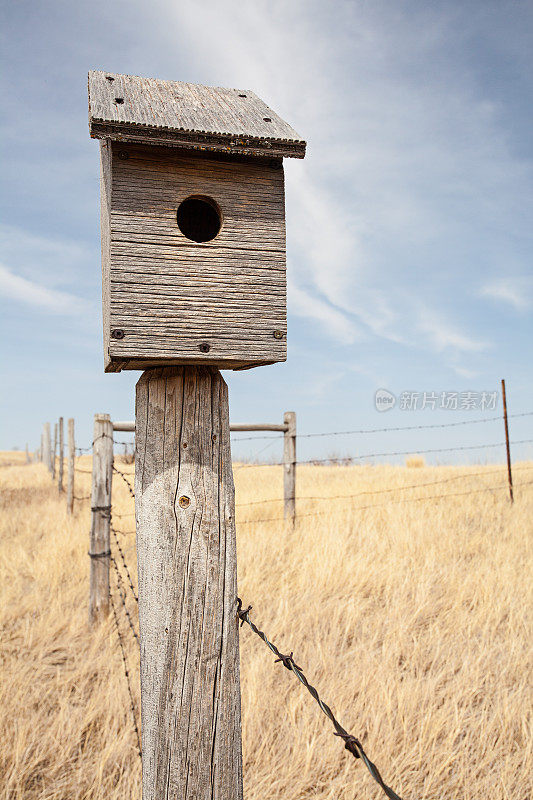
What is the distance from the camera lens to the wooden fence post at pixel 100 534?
4.95 meters

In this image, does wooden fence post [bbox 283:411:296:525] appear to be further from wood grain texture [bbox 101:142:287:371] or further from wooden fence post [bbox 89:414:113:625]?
wood grain texture [bbox 101:142:287:371]

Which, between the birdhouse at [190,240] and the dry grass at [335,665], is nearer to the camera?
the birdhouse at [190,240]

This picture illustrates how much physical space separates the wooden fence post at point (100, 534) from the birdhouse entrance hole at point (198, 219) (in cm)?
306

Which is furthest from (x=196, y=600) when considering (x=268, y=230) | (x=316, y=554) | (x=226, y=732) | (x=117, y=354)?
(x=316, y=554)

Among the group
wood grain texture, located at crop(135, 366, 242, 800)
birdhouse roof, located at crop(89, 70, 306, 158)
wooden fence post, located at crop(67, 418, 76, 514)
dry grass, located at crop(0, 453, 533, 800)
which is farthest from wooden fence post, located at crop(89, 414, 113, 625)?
wooden fence post, located at crop(67, 418, 76, 514)

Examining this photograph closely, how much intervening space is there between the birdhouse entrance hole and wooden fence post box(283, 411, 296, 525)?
508 cm

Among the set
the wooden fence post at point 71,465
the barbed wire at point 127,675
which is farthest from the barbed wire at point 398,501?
the wooden fence post at point 71,465

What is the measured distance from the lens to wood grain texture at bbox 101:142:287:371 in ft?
6.32

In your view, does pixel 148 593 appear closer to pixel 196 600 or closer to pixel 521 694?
pixel 196 600

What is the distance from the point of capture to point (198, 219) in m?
2.39

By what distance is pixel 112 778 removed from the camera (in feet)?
9.43

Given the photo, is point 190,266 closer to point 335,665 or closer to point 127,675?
point 127,675

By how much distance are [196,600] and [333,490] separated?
28.1 feet

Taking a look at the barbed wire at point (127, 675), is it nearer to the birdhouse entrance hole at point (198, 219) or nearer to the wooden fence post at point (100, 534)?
the wooden fence post at point (100, 534)
